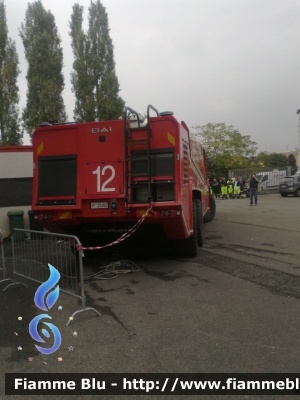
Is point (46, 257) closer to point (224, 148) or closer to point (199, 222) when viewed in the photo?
point (199, 222)

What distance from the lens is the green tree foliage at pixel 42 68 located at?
30.0 meters

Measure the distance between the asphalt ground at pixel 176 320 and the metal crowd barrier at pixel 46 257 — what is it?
0.99ft

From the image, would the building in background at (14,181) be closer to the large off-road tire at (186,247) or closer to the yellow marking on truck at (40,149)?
the yellow marking on truck at (40,149)

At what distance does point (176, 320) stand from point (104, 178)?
3.11 metres

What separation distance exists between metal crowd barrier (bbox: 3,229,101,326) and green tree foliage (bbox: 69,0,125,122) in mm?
27018

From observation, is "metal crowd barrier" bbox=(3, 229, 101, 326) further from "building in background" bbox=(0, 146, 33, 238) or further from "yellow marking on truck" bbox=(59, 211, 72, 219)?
"building in background" bbox=(0, 146, 33, 238)

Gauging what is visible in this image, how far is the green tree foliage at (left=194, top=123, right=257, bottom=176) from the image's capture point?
50531 mm

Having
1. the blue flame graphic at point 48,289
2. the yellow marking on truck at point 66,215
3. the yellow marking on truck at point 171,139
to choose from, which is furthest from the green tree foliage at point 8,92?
the blue flame graphic at point 48,289

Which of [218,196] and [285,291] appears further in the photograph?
[218,196]

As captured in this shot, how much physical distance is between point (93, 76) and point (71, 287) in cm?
3036

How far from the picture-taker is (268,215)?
1590cm

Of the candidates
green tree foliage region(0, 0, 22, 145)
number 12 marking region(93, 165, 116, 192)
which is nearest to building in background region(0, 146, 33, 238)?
number 12 marking region(93, 165, 116, 192)

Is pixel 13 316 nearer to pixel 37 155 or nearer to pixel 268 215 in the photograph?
pixel 37 155

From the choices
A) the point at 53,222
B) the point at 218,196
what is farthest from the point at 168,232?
the point at 218,196
